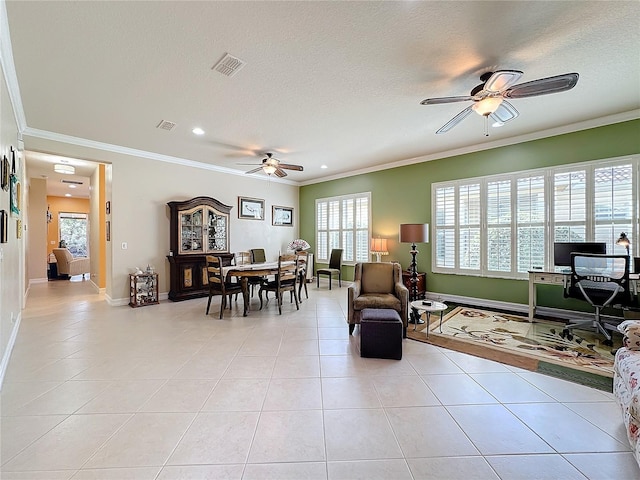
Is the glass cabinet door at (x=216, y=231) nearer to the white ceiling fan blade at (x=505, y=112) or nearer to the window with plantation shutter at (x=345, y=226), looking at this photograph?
the window with plantation shutter at (x=345, y=226)

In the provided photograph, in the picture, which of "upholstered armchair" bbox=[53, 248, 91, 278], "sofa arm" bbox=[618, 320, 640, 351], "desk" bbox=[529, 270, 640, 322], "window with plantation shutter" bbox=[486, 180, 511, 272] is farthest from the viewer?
"upholstered armchair" bbox=[53, 248, 91, 278]

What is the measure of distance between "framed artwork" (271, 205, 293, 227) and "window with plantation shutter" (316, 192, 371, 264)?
0.85 metres

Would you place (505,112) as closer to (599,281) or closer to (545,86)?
(545,86)

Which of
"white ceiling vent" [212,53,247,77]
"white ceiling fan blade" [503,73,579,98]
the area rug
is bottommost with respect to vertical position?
the area rug

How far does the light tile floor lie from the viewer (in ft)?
5.09

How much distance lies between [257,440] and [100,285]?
21.9ft

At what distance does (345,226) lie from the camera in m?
7.34

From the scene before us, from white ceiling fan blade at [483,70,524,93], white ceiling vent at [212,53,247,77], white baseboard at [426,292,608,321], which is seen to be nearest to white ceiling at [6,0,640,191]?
white ceiling vent at [212,53,247,77]

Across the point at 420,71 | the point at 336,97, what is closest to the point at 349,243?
the point at 336,97

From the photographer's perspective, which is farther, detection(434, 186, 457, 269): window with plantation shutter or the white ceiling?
detection(434, 186, 457, 269): window with plantation shutter

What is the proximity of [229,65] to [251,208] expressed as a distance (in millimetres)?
4687

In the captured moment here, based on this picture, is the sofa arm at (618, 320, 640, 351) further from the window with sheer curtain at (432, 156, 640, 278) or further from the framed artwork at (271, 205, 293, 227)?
the framed artwork at (271, 205, 293, 227)

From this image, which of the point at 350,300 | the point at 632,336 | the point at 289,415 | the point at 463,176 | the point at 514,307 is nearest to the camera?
the point at 632,336

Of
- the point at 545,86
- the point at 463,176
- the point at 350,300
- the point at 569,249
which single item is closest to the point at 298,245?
the point at 350,300
